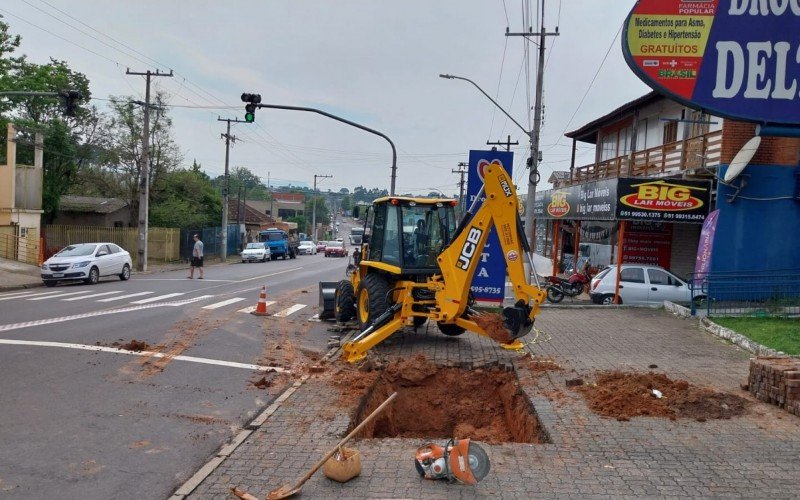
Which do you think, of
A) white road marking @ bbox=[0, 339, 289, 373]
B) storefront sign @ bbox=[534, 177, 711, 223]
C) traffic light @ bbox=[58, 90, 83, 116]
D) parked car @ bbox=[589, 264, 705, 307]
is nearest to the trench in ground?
white road marking @ bbox=[0, 339, 289, 373]

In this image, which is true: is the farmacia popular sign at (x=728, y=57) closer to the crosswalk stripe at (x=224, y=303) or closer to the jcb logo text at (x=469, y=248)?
the jcb logo text at (x=469, y=248)

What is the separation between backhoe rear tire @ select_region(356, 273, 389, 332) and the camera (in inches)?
467

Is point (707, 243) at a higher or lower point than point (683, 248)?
higher

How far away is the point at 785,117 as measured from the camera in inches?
348

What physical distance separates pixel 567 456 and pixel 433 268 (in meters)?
6.21

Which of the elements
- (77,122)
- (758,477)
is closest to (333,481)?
(758,477)

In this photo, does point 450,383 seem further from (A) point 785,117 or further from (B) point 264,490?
(A) point 785,117

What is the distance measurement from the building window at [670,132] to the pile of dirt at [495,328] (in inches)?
624

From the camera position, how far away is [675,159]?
21.0 meters

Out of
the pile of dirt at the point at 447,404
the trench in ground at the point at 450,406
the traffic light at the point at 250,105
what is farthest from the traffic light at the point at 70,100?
the trench in ground at the point at 450,406

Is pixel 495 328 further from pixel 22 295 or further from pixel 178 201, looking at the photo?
pixel 178 201

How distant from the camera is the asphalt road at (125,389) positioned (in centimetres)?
600

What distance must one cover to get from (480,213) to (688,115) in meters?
15.1

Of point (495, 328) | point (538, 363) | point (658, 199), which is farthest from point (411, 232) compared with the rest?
point (658, 199)
